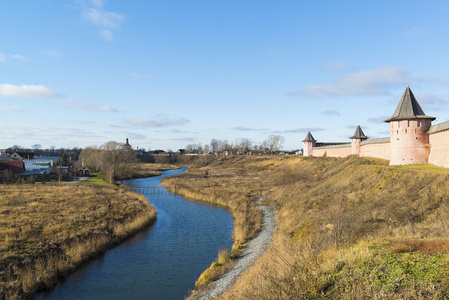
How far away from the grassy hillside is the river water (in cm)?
336

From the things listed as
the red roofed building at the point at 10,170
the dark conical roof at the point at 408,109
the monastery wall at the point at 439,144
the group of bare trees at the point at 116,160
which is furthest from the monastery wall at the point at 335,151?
the red roofed building at the point at 10,170

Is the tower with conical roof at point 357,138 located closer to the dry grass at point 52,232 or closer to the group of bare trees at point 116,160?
the dry grass at point 52,232

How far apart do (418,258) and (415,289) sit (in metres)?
1.85

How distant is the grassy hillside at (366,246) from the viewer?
6.60 m

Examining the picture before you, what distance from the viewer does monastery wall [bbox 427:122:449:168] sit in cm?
2116

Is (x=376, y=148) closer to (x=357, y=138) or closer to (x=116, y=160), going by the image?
(x=357, y=138)

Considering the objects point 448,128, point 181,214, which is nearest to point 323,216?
point 448,128

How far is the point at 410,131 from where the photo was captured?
25.0 metres

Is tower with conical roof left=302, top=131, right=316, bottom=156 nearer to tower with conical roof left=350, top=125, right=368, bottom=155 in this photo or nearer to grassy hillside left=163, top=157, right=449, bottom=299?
tower with conical roof left=350, top=125, right=368, bottom=155

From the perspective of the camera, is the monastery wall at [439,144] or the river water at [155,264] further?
the monastery wall at [439,144]

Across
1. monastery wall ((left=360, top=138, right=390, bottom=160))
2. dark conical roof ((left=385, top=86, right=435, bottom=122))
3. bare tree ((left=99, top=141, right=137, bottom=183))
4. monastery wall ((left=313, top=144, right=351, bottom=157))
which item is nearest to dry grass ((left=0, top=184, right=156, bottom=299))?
dark conical roof ((left=385, top=86, right=435, bottom=122))

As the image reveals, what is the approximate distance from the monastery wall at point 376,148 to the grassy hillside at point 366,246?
28.9ft

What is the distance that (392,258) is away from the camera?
7.79m

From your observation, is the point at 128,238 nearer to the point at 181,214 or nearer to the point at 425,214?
the point at 181,214
